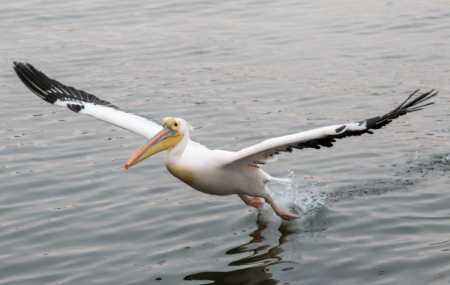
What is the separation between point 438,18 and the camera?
45.0 ft

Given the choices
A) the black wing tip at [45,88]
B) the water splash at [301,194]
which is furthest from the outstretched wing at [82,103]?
the water splash at [301,194]

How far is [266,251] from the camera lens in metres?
5.57

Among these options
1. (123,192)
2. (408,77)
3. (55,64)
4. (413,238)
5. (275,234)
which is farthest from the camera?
(55,64)

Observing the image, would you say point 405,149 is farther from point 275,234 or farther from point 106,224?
point 106,224

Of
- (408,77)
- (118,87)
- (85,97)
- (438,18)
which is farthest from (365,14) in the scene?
(85,97)

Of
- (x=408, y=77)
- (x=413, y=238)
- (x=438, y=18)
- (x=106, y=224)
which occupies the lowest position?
(x=413, y=238)

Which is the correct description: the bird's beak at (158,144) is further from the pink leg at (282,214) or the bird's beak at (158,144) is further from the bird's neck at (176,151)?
the pink leg at (282,214)

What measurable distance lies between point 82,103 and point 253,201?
240cm

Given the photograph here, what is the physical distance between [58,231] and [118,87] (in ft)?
16.1

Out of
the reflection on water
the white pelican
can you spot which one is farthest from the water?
the white pelican

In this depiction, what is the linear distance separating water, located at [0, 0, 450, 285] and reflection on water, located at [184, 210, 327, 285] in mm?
19

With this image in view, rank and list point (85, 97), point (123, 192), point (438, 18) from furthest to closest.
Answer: point (438, 18)
point (85, 97)
point (123, 192)

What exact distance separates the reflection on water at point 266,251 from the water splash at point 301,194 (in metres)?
0.15

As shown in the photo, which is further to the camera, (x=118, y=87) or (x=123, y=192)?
(x=118, y=87)
